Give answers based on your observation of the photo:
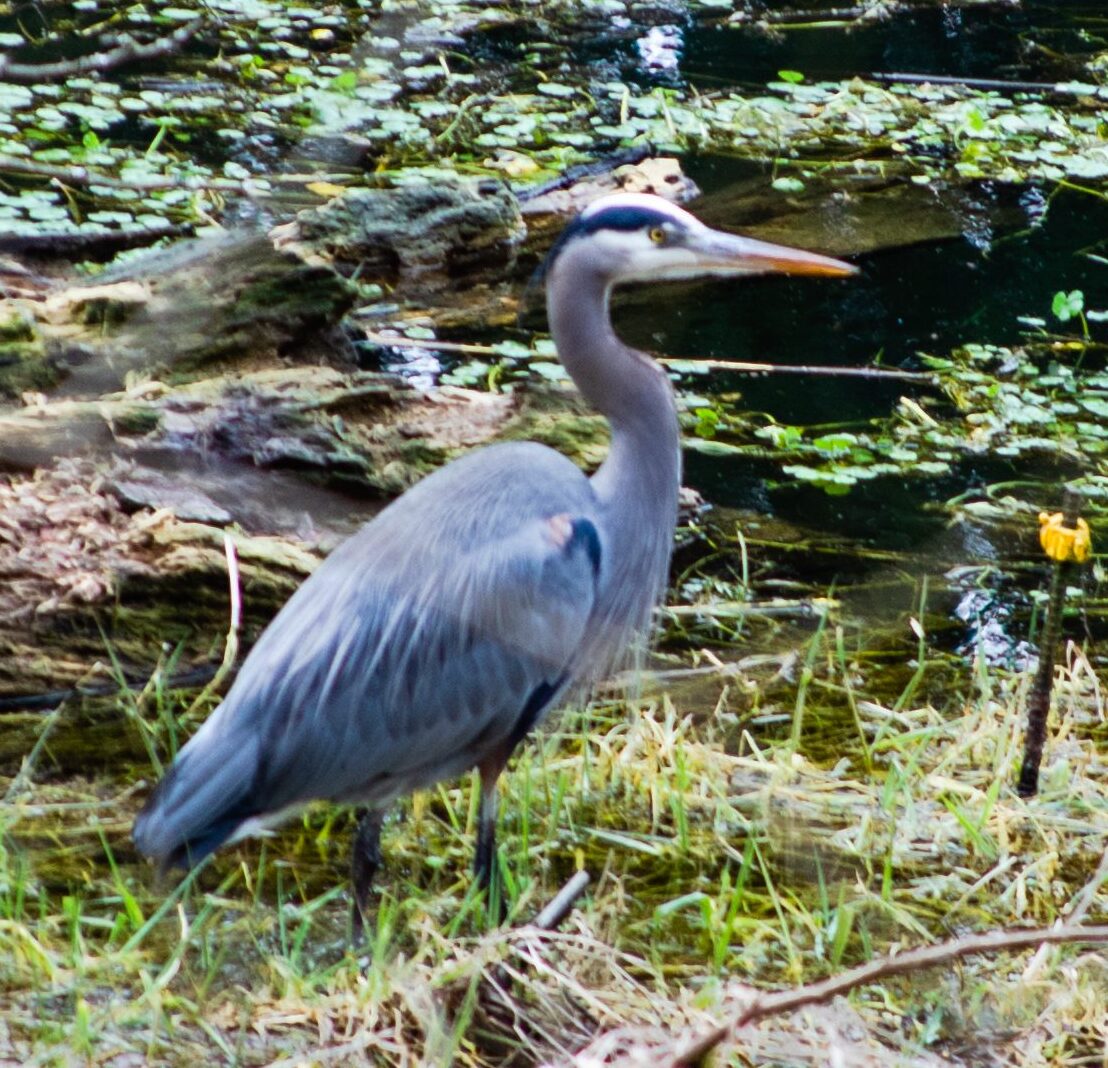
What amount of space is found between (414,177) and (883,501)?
2.77 metres

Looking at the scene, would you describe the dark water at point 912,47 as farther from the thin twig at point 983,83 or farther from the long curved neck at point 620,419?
the long curved neck at point 620,419

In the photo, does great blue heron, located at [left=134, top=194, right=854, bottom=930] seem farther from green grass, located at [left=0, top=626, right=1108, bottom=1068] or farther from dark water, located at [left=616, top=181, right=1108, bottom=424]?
dark water, located at [left=616, top=181, right=1108, bottom=424]

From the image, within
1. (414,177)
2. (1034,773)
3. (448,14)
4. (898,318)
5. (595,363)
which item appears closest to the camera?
(595,363)

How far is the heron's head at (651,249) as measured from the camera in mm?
3521

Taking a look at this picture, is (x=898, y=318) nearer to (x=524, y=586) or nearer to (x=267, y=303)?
(x=267, y=303)

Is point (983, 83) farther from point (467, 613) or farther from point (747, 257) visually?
point (467, 613)

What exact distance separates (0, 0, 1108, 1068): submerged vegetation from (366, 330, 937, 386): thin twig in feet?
0.16

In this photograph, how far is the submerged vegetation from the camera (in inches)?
119

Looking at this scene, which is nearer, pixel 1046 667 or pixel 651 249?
pixel 651 249

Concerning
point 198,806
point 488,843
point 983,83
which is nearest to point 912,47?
point 983,83

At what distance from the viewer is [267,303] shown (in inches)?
202

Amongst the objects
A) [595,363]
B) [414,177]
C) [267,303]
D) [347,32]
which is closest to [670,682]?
[595,363]

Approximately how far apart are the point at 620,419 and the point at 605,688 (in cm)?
96

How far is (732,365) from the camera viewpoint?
244 inches
